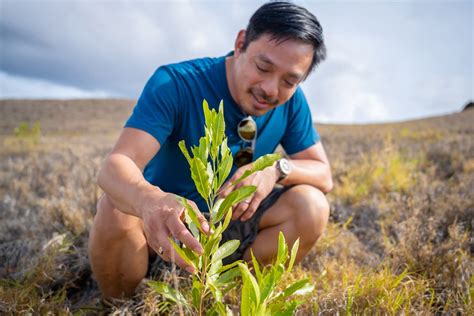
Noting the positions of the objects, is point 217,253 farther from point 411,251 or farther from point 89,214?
point 89,214

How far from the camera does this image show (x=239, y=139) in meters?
2.20

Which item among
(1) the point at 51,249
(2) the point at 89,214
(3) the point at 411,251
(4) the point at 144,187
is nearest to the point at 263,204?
(3) the point at 411,251

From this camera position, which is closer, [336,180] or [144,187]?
[144,187]

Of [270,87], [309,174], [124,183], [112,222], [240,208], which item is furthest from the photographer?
[309,174]

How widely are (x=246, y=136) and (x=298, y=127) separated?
469 millimetres

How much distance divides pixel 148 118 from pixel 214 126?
969 millimetres

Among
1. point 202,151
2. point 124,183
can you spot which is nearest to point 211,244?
point 202,151

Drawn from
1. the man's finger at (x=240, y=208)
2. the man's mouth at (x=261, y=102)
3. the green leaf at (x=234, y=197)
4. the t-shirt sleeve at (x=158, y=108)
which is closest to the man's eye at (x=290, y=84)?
the man's mouth at (x=261, y=102)

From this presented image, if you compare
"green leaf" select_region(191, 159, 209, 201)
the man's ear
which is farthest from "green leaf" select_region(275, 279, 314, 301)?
the man's ear

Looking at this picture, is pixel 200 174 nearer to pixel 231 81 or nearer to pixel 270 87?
pixel 270 87

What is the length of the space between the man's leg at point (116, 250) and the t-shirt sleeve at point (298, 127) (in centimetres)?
115

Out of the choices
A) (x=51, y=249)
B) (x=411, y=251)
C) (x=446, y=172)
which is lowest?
(x=446, y=172)

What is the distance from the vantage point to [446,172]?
4.68m

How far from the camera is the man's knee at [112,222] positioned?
179 cm
